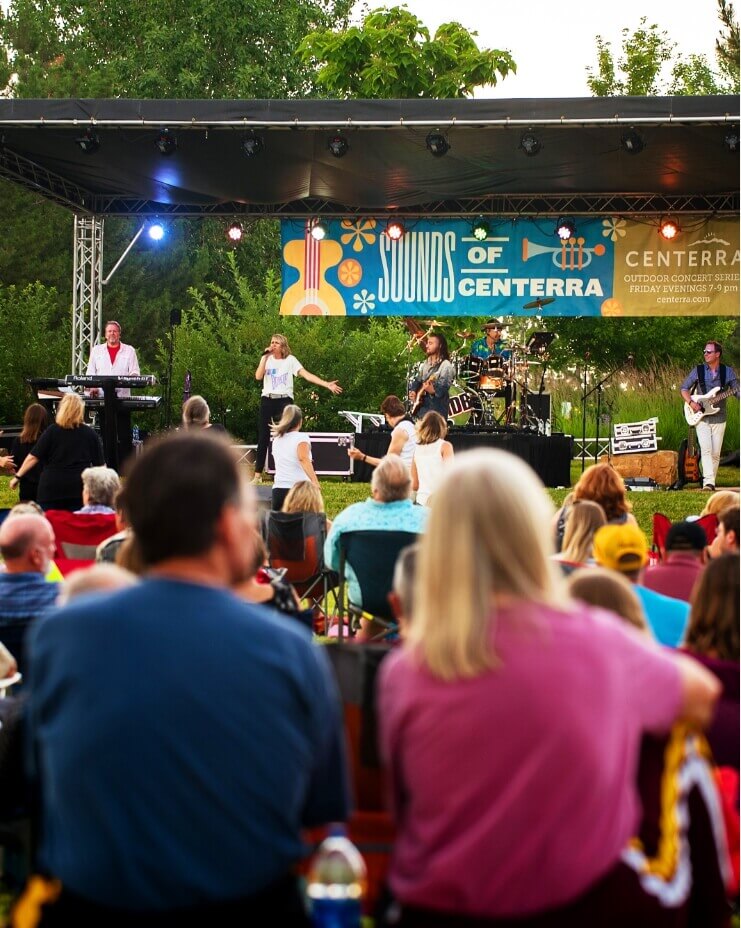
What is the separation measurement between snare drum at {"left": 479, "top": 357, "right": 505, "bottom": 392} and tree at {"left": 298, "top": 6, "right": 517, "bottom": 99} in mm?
10483

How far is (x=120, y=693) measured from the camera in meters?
1.88

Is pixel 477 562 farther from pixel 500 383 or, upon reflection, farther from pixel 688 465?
pixel 500 383

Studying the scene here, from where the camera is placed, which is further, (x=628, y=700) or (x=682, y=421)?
(x=682, y=421)

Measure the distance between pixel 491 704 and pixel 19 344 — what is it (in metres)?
20.3

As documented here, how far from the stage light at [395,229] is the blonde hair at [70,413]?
6.29 m

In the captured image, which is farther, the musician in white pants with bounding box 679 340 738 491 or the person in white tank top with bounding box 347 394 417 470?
the musician in white pants with bounding box 679 340 738 491

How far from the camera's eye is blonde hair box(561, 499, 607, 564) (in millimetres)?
4746

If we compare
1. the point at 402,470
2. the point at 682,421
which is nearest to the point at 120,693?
the point at 402,470

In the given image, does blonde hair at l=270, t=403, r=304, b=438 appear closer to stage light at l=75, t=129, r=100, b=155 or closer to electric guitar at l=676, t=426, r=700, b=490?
stage light at l=75, t=129, r=100, b=155

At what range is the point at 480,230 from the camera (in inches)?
547

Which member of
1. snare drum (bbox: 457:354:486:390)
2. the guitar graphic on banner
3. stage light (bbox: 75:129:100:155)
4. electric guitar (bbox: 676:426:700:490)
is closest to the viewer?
stage light (bbox: 75:129:100:155)

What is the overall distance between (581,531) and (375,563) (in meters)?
1.26

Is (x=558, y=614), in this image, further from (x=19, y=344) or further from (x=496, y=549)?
(x=19, y=344)

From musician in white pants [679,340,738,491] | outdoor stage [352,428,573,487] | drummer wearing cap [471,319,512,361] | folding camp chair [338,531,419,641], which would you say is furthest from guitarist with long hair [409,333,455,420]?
folding camp chair [338,531,419,641]
